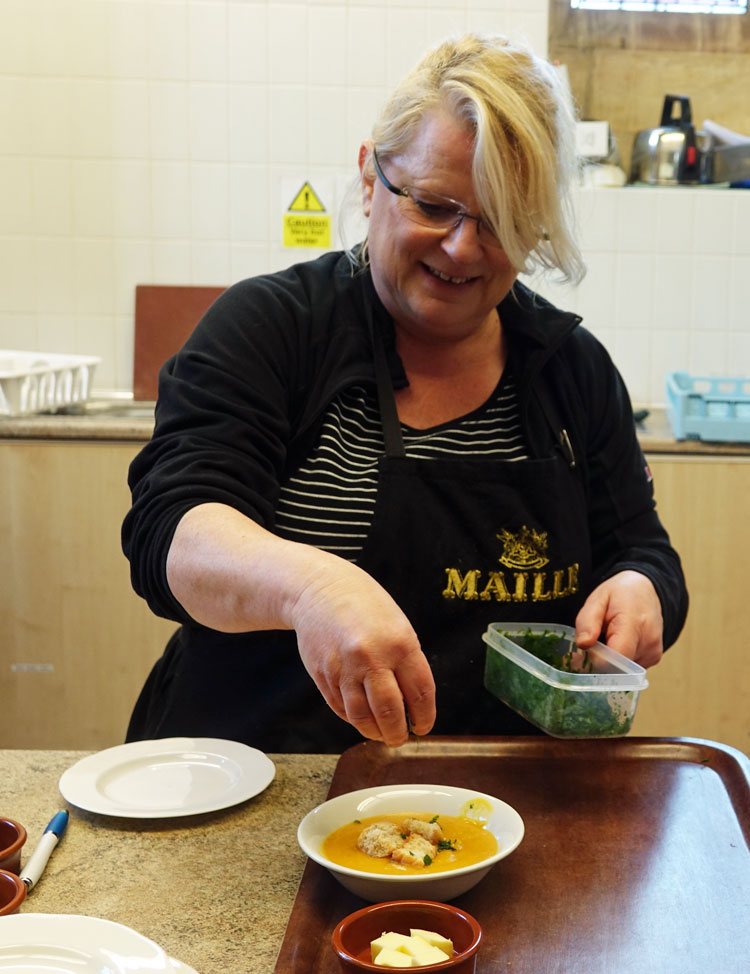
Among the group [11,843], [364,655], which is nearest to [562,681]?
[364,655]

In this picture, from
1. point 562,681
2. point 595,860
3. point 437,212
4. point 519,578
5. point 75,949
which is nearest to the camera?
point 75,949

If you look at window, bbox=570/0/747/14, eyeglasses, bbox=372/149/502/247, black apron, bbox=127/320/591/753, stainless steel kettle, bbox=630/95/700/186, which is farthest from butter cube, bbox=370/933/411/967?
window, bbox=570/0/747/14

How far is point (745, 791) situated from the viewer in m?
1.05

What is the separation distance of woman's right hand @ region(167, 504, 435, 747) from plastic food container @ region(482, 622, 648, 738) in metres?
0.21

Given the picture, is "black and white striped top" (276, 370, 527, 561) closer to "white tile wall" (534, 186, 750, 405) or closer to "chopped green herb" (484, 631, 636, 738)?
"chopped green herb" (484, 631, 636, 738)

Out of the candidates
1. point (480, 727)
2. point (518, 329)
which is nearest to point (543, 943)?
point (480, 727)

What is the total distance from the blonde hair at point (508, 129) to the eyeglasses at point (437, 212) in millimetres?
21

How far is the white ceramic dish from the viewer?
80 cm

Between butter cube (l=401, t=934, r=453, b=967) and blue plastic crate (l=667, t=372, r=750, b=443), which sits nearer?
butter cube (l=401, t=934, r=453, b=967)

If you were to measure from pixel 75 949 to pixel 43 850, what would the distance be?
0.83 ft

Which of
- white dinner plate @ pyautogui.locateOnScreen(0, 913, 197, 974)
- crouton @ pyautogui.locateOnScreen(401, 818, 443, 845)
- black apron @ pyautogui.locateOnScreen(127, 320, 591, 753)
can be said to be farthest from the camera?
black apron @ pyautogui.locateOnScreen(127, 320, 591, 753)

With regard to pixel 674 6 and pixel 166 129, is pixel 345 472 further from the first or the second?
pixel 674 6

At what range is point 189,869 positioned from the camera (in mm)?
912

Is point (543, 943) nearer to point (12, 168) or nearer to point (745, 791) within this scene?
point (745, 791)
